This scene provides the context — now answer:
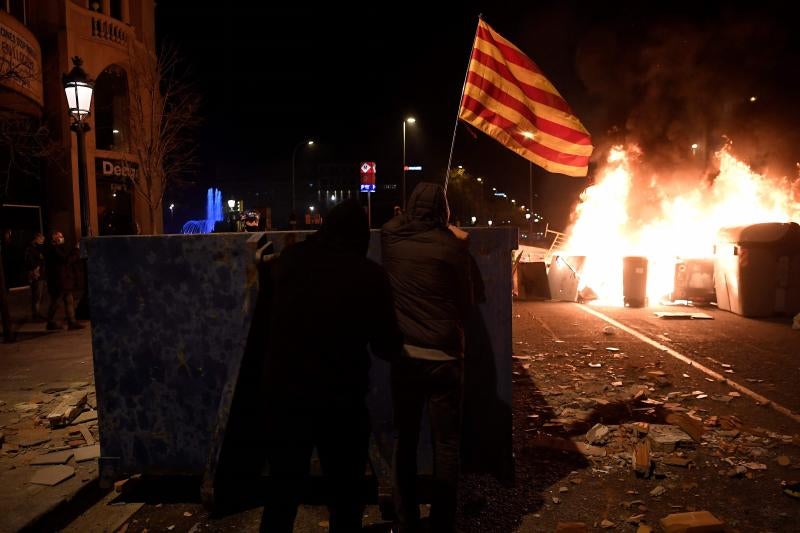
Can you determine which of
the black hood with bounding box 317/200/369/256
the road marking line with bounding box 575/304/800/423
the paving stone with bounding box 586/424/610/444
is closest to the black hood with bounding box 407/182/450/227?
the black hood with bounding box 317/200/369/256

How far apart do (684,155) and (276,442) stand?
2890 cm

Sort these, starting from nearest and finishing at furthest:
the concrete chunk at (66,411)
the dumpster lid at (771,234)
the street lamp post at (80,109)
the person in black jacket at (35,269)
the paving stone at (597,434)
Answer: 1. the paving stone at (597,434)
2. the concrete chunk at (66,411)
3. the street lamp post at (80,109)
4. the person in black jacket at (35,269)
5. the dumpster lid at (771,234)

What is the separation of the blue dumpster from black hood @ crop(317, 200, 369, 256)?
42.4 inches

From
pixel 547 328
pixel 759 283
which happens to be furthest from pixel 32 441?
pixel 759 283

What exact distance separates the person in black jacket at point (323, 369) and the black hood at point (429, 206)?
64 centimetres

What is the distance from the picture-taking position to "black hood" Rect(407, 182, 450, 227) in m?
3.07

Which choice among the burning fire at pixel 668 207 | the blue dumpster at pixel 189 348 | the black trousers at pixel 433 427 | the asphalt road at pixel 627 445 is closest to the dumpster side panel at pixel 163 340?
the blue dumpster at pixel 189 348

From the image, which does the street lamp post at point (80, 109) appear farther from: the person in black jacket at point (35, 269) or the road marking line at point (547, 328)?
the road marking line at point (547, 328)

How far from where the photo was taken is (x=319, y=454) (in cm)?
242

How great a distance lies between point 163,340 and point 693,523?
373cm

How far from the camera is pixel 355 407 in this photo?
2443mm

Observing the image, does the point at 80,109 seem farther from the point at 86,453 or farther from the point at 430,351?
the point at 430,351

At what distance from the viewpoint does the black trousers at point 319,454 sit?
2381mm

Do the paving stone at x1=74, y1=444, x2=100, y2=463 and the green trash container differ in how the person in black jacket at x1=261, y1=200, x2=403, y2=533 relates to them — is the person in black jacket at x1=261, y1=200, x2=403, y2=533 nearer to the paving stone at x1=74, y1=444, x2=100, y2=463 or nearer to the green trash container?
the paving stone at x1=74, y1=444, x2=100, y2=463
